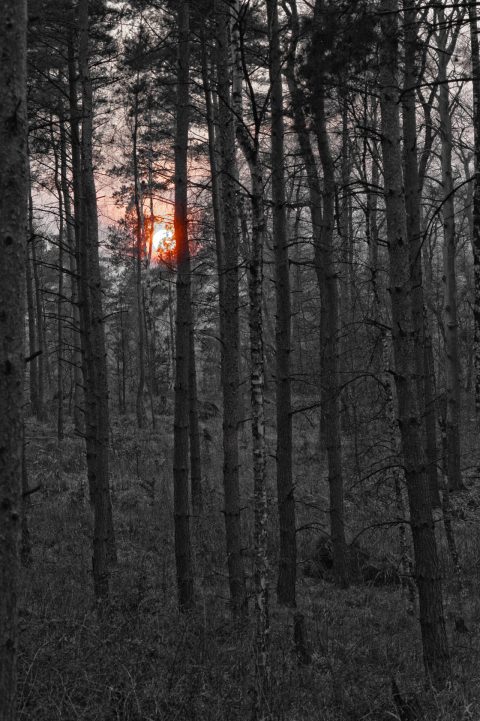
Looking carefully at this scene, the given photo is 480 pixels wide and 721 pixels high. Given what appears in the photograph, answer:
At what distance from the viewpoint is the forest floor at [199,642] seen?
496 centimetres

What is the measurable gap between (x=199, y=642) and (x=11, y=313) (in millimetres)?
4639

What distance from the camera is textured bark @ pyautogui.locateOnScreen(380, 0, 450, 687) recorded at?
5.87 m

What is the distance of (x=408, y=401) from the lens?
19.7 ft

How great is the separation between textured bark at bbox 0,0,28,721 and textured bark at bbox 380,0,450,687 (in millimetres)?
3777

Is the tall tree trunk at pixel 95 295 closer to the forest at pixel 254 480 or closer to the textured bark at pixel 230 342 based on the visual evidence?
the forest at pixel 254 480

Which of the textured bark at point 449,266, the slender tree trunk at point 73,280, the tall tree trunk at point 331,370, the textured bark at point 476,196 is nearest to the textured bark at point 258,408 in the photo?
the slender tree trunk at point 73,280

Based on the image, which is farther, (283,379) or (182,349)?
(283,379)

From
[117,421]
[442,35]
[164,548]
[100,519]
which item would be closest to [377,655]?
[100,519]

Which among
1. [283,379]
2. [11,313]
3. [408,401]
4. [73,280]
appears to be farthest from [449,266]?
[11,313]

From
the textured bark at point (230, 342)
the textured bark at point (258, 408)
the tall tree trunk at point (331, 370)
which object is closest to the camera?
the textured bark at point (258, 408)

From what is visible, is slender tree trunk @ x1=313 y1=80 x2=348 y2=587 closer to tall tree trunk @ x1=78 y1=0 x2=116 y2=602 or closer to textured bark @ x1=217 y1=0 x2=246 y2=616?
textured bark @ x1=217 y1=0 x2=246 y2=616

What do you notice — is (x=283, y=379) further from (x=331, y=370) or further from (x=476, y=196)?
(x=476, y=196)

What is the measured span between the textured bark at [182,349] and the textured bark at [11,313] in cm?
500

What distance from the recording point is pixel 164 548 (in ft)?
37.4
